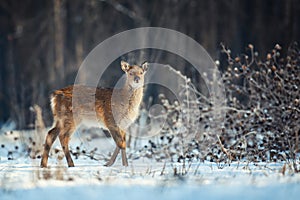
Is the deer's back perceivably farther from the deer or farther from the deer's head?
the deer's head

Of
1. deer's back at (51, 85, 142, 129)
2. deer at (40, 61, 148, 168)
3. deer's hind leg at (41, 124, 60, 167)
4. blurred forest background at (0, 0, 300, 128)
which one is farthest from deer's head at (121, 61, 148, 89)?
blurred forest background at (0, 0, 300, 128)

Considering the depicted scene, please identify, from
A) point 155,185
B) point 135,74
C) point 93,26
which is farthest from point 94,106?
point 93,26

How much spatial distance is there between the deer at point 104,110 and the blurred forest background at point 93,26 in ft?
29.6

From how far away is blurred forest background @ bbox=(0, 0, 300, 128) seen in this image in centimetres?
1922

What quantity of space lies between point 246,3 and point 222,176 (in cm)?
1637

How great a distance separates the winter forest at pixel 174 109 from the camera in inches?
210

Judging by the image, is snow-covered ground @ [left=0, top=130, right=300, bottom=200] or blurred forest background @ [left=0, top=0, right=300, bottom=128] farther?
blurred forest background @ [left=0, top=0, right=300, bottom=128]

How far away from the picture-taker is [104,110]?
8.24 meters

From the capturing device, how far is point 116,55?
17.9 meters

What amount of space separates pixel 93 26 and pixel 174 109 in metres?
14.9

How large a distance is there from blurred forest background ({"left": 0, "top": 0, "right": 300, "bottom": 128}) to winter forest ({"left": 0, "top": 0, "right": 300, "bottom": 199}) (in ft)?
0.18

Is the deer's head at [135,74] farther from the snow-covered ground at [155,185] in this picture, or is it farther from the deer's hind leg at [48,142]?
the snow-covered ground at [155,185]

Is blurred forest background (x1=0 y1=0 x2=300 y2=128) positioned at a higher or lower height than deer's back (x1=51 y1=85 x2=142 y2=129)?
higher

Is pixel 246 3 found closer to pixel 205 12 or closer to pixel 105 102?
pixel 205 12
